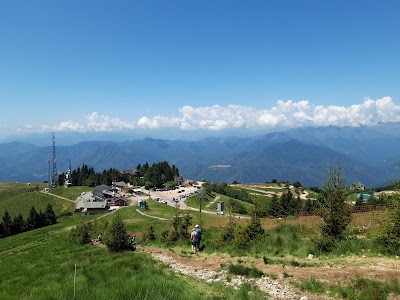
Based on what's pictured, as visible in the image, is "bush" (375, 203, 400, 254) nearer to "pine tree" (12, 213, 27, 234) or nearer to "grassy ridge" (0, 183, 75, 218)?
"pine tree" (12, 213, 27, 234)

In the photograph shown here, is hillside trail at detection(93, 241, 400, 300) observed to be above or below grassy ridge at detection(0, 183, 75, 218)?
above

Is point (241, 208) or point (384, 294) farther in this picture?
point (241, 208)

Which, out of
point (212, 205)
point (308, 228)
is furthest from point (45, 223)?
point (308, 228)

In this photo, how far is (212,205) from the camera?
4437 inches

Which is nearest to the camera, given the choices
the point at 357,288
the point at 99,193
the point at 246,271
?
the point at 357,288

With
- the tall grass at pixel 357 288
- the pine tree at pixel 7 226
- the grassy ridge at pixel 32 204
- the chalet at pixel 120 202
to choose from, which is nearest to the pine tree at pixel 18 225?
the pine tree at pixel 7 226

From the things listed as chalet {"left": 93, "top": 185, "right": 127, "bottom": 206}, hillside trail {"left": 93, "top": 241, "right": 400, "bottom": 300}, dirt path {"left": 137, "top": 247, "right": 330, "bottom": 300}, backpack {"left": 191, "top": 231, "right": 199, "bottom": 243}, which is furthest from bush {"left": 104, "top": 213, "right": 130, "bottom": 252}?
chalet {"left": 93, "top": 185, "right": 127, "bottom": 206}

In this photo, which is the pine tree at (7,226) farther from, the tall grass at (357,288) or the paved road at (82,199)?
the tall grass at (357,288)

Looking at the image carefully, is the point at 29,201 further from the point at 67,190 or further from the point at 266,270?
the point at 266,270

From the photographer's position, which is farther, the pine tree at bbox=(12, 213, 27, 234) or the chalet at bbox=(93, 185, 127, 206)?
the chalet at bbox=(93, 185, 127, 206)

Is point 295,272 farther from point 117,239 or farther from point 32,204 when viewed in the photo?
point 32,204

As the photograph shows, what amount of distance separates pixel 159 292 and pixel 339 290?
21.6 feet

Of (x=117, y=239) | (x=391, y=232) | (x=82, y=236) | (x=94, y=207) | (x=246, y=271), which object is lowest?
(x=94, y=207)

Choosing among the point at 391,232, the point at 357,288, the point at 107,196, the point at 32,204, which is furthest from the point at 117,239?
the point at 32,204
